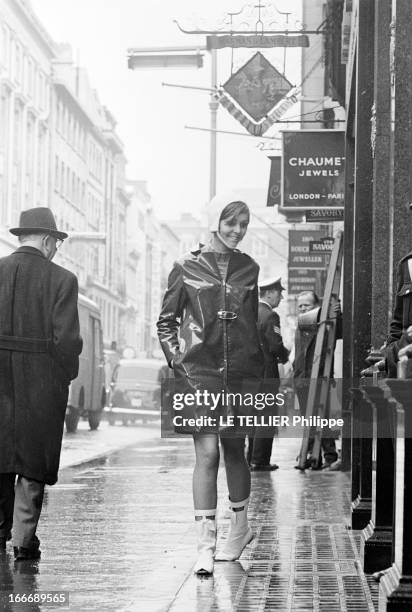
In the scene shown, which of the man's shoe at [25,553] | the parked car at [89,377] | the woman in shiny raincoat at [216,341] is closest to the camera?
the woman in shiny raincoat at [216,341]

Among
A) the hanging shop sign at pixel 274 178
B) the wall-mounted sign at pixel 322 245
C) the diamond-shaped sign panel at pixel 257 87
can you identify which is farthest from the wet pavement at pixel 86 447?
the diamond-shaped sign panel at pixel 257 87

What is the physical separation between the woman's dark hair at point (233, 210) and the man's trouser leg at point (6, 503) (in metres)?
1.75

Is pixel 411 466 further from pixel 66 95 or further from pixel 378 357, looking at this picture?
pixel 66 95

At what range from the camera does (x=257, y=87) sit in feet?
72.2

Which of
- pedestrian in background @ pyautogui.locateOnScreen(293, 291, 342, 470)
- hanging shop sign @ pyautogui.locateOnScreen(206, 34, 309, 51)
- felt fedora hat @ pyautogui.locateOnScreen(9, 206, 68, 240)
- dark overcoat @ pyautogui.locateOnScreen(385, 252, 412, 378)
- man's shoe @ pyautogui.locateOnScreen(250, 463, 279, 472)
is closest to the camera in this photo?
dark overcoat @ pyautogui.locateOnScreen(385, 252, 412, 378)

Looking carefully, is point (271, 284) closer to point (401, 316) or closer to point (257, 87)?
point (257, 87)

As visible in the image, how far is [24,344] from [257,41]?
14.2m

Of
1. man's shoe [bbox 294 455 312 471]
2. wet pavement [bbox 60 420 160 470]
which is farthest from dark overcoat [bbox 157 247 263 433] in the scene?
wet pavement [bbox 60 420 160 470]

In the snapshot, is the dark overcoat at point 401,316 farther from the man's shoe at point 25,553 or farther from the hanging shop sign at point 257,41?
the hanging shop sign at point 257,41

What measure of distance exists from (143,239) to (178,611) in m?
125

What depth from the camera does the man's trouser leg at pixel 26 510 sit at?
7066 mm

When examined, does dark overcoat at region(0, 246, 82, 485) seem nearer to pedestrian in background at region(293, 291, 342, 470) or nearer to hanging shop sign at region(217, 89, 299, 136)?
pedestrian in background at region(293, 291, 342, 470)

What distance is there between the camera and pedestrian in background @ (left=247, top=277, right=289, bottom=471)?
14359 millimetres

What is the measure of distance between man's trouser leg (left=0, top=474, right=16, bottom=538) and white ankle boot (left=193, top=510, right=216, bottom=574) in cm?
123
